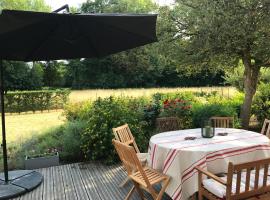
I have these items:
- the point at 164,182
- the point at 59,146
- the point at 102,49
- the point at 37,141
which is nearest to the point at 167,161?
the point at 164,182

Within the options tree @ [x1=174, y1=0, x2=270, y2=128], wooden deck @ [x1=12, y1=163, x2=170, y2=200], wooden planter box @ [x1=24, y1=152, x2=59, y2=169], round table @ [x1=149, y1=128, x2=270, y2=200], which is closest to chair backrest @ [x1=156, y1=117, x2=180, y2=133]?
wooden deck @ [x1=12, y1=163, x2=170, y2=200]

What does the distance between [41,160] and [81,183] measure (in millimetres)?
1343

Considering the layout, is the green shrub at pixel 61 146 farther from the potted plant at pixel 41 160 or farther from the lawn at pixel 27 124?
the lawn at pixel 27 124

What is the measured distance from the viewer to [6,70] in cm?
2645

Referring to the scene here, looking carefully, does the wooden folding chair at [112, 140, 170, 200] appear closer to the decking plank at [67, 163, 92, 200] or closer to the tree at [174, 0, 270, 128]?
the decking plank at [67, 163, 92, 200]

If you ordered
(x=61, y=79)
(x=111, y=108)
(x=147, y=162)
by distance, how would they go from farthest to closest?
1. (x=61, y=79)
2. (x=111, y=108)
3. (x=147, y=162)

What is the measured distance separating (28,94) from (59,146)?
33.0 ft

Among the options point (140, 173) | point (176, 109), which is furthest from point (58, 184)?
point (176, 109)

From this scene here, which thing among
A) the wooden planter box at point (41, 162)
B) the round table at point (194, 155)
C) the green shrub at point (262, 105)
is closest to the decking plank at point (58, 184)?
the wooden planter box at point (41, 162)

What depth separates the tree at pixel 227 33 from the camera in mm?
6969

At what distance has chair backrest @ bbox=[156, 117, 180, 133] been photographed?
603 centimetres

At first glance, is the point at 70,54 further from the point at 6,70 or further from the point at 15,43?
the point at 6,70

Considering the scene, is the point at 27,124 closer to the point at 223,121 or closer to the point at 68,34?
the point at 223,121

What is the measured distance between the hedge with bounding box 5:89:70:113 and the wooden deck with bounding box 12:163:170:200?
10.8m
